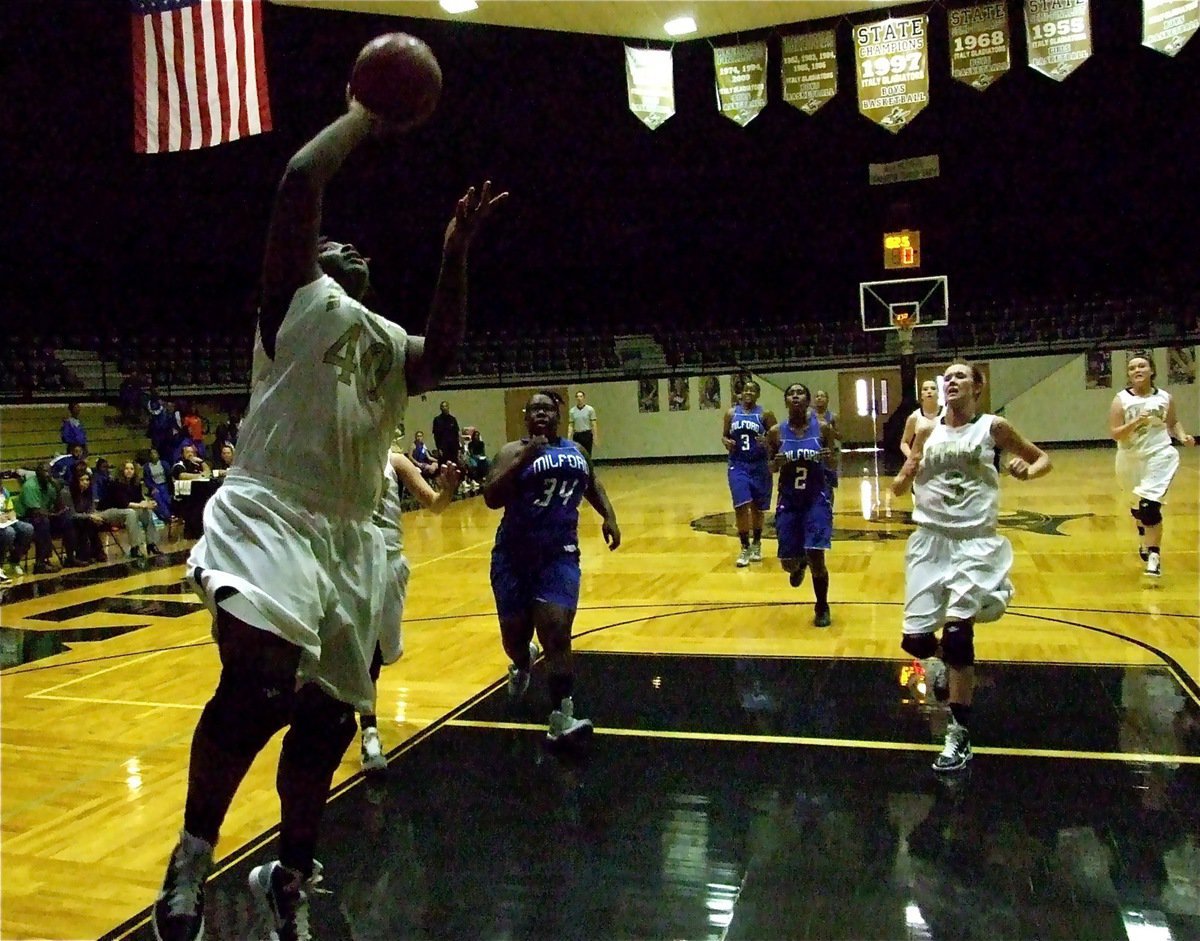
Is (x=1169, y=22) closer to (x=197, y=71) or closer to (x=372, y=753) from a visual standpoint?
(x=197, y=71)

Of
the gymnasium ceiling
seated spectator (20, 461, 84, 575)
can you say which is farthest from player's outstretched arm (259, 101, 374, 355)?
the gymnasium ceiling

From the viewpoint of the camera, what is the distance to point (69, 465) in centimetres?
1142

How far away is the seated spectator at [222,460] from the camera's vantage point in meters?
12.3

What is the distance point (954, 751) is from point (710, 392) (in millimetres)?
20367

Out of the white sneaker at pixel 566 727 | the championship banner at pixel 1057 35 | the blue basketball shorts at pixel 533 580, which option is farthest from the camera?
the championship banner at pixel 1057 35

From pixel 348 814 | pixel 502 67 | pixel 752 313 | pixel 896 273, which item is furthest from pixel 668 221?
pixel 348 814

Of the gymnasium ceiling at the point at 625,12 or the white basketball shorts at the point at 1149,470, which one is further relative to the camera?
the gymnasium ceiling at the point at 625,12

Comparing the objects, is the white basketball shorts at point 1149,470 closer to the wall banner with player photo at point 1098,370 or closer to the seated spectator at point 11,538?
the seated spectator at point 11,538

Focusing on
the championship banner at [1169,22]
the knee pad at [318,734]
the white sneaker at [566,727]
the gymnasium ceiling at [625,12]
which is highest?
the gymnasium ceiling at [625,12]

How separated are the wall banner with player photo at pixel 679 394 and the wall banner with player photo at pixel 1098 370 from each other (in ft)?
30.9

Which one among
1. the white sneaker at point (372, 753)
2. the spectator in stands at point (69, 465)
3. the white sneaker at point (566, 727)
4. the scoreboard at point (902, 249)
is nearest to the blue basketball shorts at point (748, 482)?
the white sneaker at point (566, 727)

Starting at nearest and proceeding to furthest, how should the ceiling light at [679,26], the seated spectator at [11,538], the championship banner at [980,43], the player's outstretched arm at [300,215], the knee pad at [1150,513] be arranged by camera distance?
1. the player's outstretched arm at [300,215]
2. the knee pad at [1150,513]
3. the seated spectator at [11,538]
4. the championship banner at [980,43]
5. the ceiling light at [679,26]

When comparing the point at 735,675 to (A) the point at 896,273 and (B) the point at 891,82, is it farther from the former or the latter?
(A) the point at 896,273

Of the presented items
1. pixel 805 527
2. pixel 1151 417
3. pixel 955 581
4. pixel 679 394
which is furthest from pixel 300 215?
pixel 679 394
